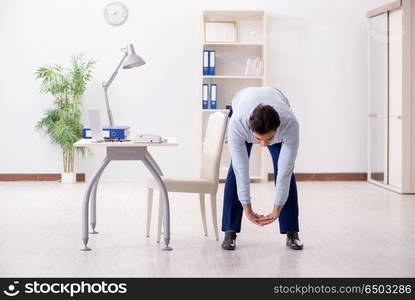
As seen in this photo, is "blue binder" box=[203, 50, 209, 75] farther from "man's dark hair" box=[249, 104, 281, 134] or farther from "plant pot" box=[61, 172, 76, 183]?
"man's dark hair" box=[249, 104, 281, 134]

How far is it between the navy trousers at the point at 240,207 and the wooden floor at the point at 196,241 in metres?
0.16

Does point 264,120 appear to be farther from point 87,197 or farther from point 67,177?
point 67,177

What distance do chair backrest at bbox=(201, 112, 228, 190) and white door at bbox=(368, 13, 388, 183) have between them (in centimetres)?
322

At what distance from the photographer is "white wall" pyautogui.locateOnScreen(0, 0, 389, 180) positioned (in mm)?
8133

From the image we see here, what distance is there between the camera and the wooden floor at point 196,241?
399cm

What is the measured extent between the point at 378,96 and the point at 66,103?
3.29 meters

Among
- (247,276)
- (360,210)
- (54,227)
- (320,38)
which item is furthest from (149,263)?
(320,38)

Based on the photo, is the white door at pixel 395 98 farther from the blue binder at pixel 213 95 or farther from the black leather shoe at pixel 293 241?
the black leather shoe at pixel 293 241

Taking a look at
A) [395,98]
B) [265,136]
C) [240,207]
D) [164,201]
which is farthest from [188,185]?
[395,98]

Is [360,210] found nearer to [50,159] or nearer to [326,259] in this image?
[326,259]

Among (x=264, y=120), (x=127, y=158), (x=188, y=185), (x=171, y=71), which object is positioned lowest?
(x=188, y=185)

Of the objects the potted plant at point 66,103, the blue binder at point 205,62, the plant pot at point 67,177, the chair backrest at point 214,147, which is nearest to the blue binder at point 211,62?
the blue binder at point 205,62

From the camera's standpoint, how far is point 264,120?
365 centimetres

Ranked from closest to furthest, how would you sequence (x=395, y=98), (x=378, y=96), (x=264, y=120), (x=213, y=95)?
(x=264, y=120) < (x=395, y=98) < (x=378, y=96) < (x=213, y=95)
